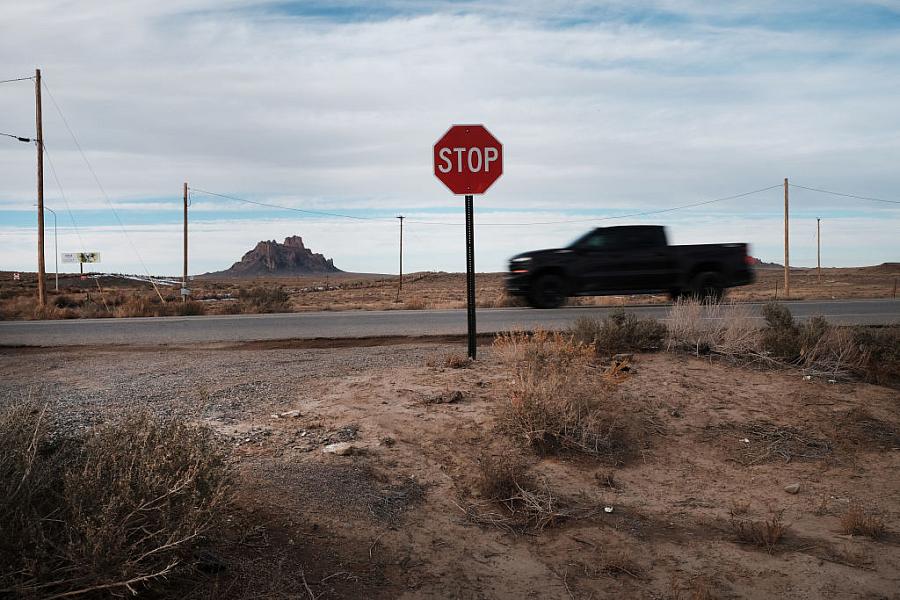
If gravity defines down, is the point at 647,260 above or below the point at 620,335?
above

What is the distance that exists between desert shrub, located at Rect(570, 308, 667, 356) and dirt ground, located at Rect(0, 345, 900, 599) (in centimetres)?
71

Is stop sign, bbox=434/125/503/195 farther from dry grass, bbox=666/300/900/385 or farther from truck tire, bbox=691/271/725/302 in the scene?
truck tire, bbox=691/271/725/302

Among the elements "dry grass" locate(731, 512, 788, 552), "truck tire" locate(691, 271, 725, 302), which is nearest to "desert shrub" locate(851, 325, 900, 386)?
"dry grass" locate(731, 512, 788, 552)

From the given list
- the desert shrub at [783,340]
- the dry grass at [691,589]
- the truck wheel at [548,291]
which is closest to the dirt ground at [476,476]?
the dry grass at [691,589]

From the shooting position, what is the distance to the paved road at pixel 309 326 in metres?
12.8

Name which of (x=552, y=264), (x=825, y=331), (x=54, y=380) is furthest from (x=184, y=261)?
(x=825, y=331)

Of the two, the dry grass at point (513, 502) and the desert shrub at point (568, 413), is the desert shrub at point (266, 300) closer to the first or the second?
the desert shrub at point (568, 413)

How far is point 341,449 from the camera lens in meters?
5.82

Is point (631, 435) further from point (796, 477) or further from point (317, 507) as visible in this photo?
point (317, 507)

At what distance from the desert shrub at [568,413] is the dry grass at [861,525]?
1802 mm

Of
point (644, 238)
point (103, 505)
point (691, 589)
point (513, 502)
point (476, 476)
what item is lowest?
point (691, 589)

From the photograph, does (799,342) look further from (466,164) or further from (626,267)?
(626,267)

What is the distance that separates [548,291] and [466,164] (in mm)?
7960

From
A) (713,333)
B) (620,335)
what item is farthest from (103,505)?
(713,333)
